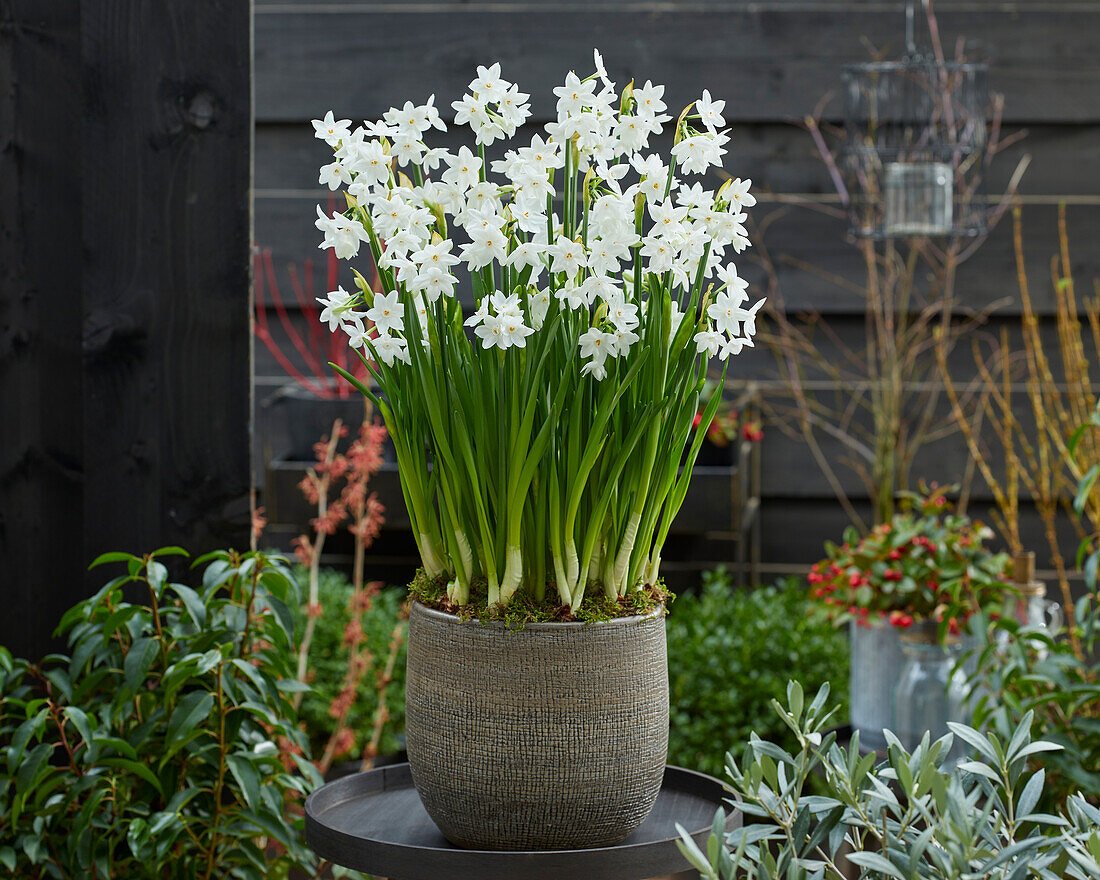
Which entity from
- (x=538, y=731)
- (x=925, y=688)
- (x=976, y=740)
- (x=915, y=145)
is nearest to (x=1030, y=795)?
(x=976, y=740)

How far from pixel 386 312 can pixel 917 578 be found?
1190 millimetres

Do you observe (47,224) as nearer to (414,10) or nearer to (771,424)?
(414,10)

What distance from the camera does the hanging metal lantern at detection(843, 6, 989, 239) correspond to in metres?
2.39

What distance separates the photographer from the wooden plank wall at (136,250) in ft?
4.46

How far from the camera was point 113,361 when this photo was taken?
1.39 metres

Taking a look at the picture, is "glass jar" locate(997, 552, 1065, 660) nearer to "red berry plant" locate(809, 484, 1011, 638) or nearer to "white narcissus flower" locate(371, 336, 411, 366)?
"red berry plant" locate(809, 484, 1011, 638)

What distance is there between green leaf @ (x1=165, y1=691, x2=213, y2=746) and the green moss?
293 mm

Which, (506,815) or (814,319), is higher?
(814,319)

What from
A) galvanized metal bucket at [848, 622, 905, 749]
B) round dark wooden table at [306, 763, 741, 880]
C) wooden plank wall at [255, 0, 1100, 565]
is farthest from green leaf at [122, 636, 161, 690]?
wooden plank wall at [255, 0, 1100, 565]

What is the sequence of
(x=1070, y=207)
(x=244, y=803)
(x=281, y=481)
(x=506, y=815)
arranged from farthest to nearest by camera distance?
(x=1070, y=207) → (x=281, y=481) → (x=244, y=803) → (x=506, y=815)

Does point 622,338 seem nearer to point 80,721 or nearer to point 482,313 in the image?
point 482,313

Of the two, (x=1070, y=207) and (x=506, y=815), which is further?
(x=1070, y=207)

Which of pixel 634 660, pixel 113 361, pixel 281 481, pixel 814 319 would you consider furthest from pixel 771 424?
pixel 634 660

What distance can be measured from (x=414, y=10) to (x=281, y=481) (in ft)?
4.31
